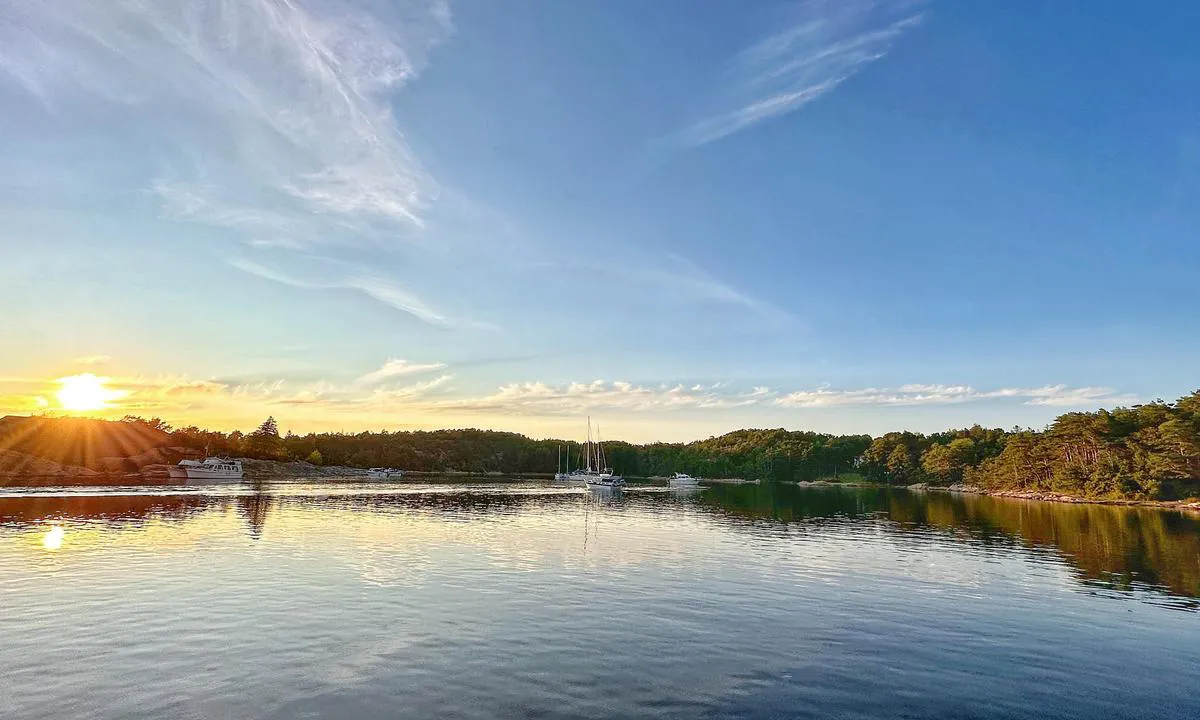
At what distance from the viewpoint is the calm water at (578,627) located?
21109 millimetres

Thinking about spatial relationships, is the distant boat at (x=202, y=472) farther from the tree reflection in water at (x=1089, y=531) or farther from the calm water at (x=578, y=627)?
the tree reflection in water at (x=1089, y=531)

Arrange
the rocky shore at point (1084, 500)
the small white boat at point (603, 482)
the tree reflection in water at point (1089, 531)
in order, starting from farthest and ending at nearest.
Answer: the small white boat at point (603, 482) < the rocky shore at point (1084, 500) < the tree reflection in water at point (1089, 531)

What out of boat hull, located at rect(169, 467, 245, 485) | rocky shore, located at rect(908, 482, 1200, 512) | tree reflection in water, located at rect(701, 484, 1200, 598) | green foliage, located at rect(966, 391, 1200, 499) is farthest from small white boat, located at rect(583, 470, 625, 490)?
green foliage, located at rect(966, 391, 1200, 499)

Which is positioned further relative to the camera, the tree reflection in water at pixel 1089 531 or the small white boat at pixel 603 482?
the small white boat at pixel 603 482

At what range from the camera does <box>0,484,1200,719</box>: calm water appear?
69.3 feet

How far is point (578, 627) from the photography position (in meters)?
30.1

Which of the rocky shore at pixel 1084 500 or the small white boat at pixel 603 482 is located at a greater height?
the small white boat at pixel 603 482

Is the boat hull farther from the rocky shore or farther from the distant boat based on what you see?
the rocky shore

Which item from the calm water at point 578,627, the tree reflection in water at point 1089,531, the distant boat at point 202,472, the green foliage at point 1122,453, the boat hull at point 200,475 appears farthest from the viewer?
the distant boat at point 202,472

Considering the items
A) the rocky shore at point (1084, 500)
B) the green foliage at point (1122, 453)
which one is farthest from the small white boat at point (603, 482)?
the green foliage at point (1122, 453)

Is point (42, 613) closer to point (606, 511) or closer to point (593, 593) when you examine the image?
point (593, 593)

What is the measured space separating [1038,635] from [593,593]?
73.1 ft

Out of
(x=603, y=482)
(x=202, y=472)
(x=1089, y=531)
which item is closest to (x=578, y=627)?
(x=1089, y=531)

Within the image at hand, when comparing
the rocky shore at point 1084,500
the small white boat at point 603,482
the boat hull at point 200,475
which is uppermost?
the boat hull at point 200,475
